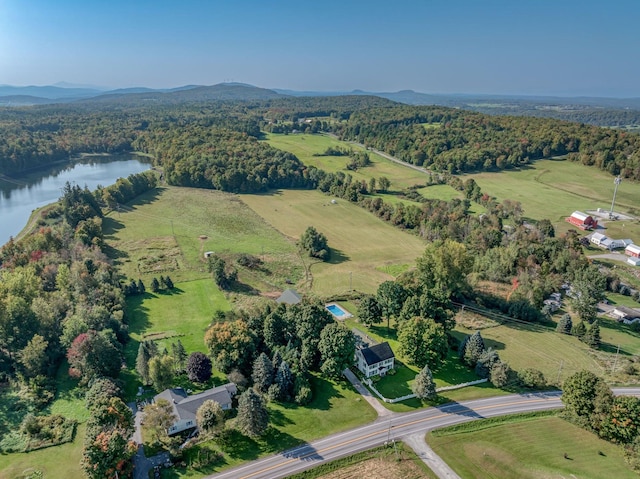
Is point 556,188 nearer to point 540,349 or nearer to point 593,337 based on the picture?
point 593,337

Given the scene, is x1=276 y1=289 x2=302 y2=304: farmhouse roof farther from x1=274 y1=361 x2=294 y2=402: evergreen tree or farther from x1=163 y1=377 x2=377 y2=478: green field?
x1=274 y1=361 x2=294 y2=402: evergreen tree

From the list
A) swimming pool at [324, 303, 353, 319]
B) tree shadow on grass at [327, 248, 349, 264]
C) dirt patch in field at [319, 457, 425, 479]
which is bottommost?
dirt patch in field at [319, 457, 425, 479]

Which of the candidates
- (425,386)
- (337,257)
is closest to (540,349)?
(425,386)

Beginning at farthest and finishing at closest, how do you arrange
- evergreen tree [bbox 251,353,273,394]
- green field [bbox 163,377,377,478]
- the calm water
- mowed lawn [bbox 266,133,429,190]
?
1. mowed lawn [bbox 266,133,429,190]
2. the calm water
3. evergreen tree [bbox 251,353,273,394]
4. green field [bbox 163,377,377,478]

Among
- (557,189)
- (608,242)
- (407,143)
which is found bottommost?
(608,242)

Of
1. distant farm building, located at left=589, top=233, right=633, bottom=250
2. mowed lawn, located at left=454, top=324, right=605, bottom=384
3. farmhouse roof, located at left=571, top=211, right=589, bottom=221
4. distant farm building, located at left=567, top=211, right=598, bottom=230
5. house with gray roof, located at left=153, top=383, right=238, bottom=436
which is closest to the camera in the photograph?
house with gray roof, located at left=153, top=383, right=238, bottom=436

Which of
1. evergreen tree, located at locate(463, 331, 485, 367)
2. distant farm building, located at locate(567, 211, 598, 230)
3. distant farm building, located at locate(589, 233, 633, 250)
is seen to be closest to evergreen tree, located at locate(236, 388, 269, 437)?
evergreen tree, located at locate(463, 331, 485, 367)
